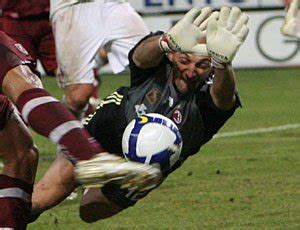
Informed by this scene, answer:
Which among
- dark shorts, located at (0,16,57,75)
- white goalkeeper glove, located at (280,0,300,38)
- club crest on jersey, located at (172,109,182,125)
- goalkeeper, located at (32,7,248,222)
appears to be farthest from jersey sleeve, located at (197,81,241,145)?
dark shorts, located at (0,16,57,75)

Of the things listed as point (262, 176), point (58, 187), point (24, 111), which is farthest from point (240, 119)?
point (24, 111)

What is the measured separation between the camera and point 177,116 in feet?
21.8

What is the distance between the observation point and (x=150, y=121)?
19.9ft

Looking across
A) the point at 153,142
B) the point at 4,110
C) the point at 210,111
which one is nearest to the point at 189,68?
the point at 210,111

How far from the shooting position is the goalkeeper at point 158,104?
6.41 m

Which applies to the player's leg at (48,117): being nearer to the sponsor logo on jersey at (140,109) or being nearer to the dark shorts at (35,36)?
the sponsor logo on jersey at (140,109)

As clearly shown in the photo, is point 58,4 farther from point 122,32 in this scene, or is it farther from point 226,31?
point 226,31

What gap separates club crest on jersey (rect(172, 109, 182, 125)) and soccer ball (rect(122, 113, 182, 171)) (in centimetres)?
52

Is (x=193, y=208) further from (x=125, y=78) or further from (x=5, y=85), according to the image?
(x=125, y=78)

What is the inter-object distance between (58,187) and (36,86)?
Answer: 1.75 metres

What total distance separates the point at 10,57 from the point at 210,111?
160 cm

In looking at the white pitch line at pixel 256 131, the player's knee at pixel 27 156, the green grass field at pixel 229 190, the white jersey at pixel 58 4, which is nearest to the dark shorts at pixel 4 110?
the player's knee at pixel 27 156

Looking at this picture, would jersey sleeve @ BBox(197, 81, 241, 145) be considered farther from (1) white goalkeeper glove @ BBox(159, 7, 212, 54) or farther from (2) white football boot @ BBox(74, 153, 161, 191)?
(2) white football boot @ BBox(74, 153, 161, 191)

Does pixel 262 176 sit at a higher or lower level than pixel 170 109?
lower
